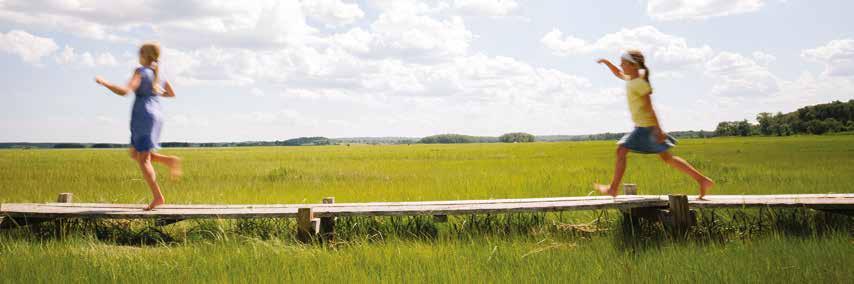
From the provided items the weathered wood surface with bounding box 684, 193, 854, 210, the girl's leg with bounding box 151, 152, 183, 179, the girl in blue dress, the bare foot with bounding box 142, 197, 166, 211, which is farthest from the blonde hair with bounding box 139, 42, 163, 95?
the weathered wood surface with bounding box 684, 193, 854, 210

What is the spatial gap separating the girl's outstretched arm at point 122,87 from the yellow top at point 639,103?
463 centimetres

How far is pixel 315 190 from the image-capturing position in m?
9.68

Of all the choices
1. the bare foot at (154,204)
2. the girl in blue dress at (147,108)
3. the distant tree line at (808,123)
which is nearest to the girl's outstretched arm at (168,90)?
the girl in blue dress at (147,108)

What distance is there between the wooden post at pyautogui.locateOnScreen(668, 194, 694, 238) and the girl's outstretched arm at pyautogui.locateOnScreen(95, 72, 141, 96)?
5069 millimetres

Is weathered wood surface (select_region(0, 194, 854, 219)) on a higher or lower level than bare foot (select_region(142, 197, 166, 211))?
lower

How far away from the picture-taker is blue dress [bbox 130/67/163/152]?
4.75 m

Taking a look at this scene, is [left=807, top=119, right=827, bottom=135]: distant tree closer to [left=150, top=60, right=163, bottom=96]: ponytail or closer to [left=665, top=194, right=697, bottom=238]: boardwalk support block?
[left=665, top=194, right=697, bottom=238]: boardwalk support block

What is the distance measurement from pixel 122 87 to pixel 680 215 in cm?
522

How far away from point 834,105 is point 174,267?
147 m

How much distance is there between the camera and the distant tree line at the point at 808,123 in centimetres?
10456

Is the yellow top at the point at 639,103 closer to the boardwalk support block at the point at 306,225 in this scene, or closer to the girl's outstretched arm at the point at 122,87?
the boardwalk support block at the point at 306,225

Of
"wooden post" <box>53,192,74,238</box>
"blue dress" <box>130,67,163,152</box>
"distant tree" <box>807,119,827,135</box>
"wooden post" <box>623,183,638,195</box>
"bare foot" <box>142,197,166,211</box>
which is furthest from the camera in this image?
"distant tree" <box>807,119,827,135</box>

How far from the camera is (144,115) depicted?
476cm

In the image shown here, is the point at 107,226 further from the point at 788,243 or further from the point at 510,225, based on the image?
the point at 788,243
